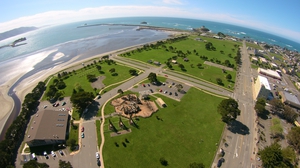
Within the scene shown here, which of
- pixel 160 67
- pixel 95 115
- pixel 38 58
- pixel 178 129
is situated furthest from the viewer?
pixel 38 58

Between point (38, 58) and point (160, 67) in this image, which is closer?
point (160, 67)

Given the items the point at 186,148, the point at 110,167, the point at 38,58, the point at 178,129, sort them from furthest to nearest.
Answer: the point at 38,58
the point at 178,129
the point at 186,148
the point at 110,167

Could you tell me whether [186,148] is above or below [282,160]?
below

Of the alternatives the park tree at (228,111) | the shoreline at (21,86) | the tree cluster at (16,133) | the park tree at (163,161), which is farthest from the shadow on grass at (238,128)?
the shoreline at (21,86)

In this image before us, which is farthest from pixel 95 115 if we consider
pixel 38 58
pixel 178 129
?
pixel 38 58

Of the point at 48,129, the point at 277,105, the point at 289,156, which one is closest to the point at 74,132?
the point at 48,129

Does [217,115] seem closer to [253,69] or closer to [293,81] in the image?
[253,69]
